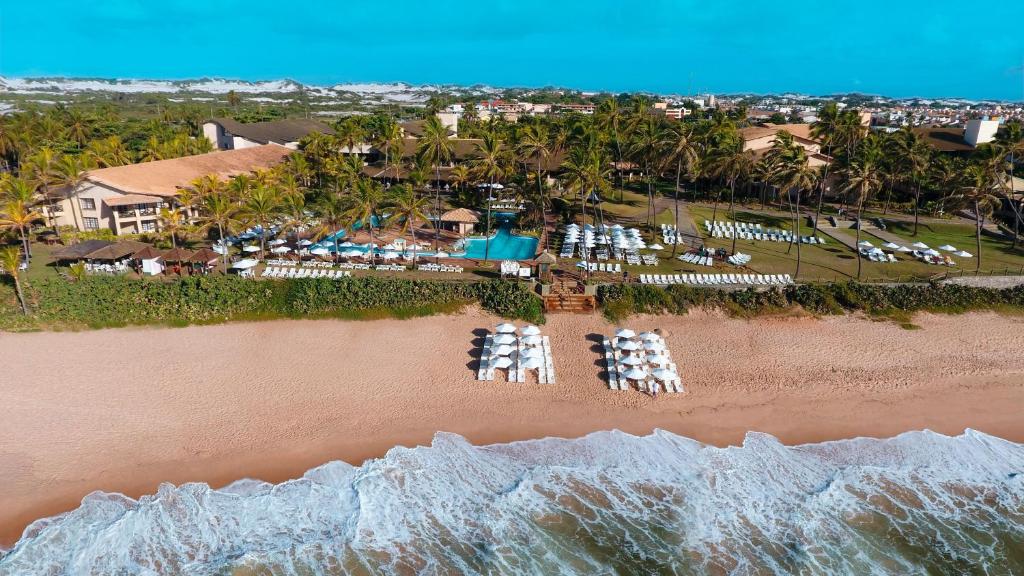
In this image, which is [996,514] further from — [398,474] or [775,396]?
[398,474]

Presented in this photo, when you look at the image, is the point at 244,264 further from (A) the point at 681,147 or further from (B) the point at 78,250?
(A) the point at 681,147

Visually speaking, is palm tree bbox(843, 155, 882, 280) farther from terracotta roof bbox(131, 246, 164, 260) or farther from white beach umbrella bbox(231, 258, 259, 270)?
Result: terracotta roof bbox(131, 246, 164, 260)

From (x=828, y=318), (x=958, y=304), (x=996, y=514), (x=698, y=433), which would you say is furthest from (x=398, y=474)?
(x=958, y=304)

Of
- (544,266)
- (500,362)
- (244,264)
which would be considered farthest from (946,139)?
(244,264)

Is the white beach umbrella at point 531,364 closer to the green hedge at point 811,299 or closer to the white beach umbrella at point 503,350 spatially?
the white beach umbrella at point 503,350

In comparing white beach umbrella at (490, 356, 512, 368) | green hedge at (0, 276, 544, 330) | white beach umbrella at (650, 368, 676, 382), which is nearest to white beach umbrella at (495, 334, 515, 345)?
white beach umbrella at (490, 356, 512, 368)
